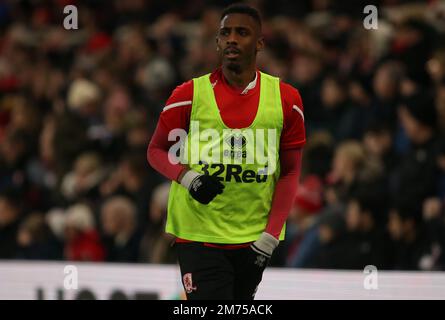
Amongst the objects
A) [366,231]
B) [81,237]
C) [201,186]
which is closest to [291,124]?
[201,186]

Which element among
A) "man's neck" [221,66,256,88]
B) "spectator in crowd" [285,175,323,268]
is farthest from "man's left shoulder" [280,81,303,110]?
"spectator in crowd" [285,175,323,268]

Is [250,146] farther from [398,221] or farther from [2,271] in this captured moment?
[2,271]

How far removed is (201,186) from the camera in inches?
182

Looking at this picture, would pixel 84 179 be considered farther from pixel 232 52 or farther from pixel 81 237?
pixel 232 52

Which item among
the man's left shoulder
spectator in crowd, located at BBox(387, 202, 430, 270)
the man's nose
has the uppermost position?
the man's nose

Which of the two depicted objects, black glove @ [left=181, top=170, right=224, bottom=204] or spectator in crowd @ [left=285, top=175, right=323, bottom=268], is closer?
black glove @ [left=181, top=170, right=224, bottom=204]

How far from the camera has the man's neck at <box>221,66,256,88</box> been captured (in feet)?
15.9

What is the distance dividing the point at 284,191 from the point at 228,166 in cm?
30

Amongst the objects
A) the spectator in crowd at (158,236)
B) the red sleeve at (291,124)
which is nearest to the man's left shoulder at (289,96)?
the red sleeve at (291,124)

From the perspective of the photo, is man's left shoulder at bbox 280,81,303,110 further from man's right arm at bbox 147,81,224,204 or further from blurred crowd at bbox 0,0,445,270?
blurred crowd at bbox 0,0,445,270

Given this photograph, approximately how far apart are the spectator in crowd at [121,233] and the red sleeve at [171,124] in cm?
408

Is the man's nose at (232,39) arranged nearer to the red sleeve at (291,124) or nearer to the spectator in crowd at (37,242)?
the red sleeve at (291,124)

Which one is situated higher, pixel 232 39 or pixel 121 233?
pixel 232 39
